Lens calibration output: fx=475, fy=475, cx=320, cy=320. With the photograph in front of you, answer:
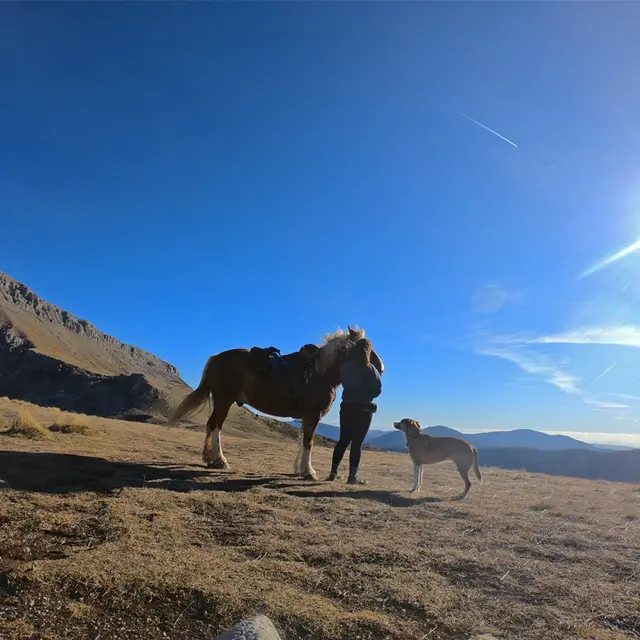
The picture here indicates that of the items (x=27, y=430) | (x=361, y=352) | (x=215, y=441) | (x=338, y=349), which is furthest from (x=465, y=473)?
(x=27, y=430)

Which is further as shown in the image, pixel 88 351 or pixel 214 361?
pixel 88 351

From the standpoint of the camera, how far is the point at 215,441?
27.3 ft

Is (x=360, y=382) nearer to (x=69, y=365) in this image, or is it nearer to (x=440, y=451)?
(x=440, y=451)

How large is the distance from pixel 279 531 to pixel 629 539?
355 cm

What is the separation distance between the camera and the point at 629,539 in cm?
481

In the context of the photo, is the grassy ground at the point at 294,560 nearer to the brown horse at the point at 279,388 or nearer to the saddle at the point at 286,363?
the brown horse at the point at 279,388

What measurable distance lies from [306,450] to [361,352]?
194cm

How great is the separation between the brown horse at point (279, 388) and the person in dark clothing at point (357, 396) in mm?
257

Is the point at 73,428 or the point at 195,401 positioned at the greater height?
the point at 195,401

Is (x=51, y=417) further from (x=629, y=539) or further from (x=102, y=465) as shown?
(x=629, y=539)

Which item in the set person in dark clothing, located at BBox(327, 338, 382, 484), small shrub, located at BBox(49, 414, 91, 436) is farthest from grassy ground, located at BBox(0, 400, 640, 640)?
small shrub, located at BBox(49, 414, 91, 436)

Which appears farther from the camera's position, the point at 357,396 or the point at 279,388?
the point at 279,388

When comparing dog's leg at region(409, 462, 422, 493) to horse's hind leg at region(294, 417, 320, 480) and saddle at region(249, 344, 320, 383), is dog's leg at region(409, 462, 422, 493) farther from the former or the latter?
saddle at region(249, 344, 320, 383)

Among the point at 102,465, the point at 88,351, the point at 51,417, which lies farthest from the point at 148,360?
the point at 102,465
